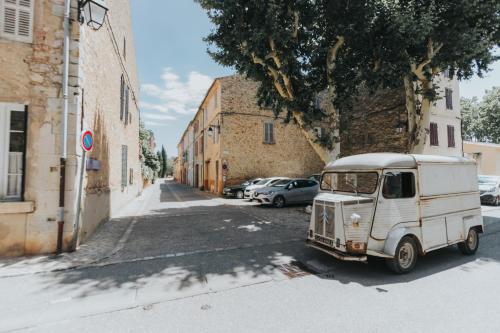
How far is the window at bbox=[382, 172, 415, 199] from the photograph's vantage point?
4750 millimetres

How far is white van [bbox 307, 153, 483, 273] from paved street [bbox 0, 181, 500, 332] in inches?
17.4

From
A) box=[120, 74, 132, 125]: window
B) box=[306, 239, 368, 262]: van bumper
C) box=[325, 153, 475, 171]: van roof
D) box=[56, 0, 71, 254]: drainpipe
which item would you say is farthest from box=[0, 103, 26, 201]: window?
box=[120, 74, 132, 125]: window

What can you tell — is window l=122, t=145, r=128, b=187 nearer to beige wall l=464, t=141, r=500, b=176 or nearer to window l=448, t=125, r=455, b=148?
window l=448, t=125, r=455, b=148

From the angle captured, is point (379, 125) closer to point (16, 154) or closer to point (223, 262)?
point (223, 262)

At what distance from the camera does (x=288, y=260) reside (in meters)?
5.42

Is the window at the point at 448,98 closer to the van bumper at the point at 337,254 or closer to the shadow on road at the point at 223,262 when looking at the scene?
the shadow on road at the point at 223,262

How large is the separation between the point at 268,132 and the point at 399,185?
651 inches

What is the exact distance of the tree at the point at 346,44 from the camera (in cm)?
880

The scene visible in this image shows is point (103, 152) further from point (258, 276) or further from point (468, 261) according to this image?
point (468, 261)

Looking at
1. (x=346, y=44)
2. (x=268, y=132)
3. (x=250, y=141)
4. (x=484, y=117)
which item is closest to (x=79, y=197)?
(x=346, y=44)

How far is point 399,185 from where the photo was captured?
15.9ft

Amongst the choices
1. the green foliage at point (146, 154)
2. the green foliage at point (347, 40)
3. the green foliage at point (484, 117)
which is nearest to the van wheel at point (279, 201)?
the green foliage at point (347, 40)

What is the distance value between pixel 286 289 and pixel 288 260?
1.41 meters

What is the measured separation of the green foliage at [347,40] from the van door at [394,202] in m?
5.41
